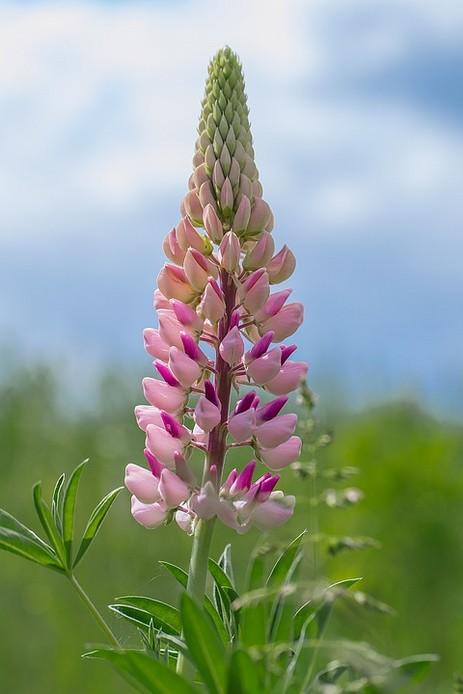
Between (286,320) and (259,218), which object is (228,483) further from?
(259,218)

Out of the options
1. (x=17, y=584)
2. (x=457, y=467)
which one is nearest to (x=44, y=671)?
(x=17, y=584)

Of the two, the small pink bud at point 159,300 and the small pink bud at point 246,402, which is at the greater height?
the small pink bud at point 159,300

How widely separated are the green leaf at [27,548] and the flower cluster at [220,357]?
21 centimetres

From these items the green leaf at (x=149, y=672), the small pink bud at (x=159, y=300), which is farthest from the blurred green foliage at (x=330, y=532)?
the green leaf at (x=149, y=672)

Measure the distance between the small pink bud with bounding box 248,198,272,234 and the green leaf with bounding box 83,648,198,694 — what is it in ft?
3.59

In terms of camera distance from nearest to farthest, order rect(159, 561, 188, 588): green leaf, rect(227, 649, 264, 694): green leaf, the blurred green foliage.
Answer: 1. rect(227, 649, 264, 694): green leaf
2. rect(159, 561, 188, 588): green leaf
3. the blurred green foliage

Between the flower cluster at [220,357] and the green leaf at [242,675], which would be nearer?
the green leaf at [242,675]

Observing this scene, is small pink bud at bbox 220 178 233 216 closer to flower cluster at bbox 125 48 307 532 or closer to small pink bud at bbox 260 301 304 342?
flower cluster at bbox 125 48 307 532

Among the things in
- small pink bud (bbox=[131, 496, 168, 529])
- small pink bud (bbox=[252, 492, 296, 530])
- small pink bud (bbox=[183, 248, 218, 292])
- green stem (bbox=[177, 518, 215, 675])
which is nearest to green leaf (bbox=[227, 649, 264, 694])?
green stem (bbox=[177, 518, 215, 675])

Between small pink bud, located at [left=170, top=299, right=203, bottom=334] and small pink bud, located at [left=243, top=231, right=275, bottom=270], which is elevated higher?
small pink bud, located at [left=243, top=231, right=275, bottom=270]

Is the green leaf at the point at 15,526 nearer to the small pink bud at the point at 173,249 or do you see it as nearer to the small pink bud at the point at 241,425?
the small pink bud at the point at 241,425

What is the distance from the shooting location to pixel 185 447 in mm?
2168

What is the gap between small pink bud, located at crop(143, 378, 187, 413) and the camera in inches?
85.6

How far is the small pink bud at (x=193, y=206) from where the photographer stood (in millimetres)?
2344
